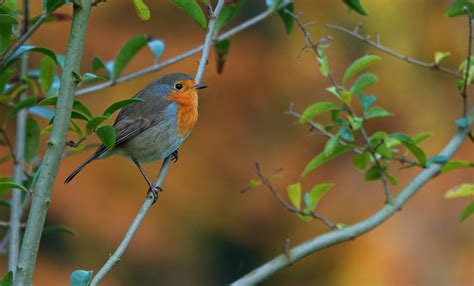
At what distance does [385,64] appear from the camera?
17.5ft

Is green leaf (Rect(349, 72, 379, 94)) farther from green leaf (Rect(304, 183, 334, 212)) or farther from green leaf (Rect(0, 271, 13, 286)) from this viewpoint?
green leaf (Rect(0, 271, 13, 286))

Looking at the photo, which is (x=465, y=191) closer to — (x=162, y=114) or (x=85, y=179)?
(x=162, y=114)

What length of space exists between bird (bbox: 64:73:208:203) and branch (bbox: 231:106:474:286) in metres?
1.06

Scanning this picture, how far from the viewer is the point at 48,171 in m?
1.32

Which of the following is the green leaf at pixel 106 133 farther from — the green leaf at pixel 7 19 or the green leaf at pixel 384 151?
the green leaf at pixel 384 151

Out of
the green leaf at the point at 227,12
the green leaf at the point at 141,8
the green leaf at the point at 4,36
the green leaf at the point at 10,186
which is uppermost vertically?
the green leaf at the point at 4,36

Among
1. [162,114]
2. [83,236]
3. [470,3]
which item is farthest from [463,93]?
[83,236]

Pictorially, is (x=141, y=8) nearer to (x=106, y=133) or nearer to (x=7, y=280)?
(x=106, y=133)

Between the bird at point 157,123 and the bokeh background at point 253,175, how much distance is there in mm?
1725

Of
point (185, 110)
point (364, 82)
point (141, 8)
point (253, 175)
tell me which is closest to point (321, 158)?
point (364, 82)

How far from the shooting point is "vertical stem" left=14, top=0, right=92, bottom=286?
131 centimetres

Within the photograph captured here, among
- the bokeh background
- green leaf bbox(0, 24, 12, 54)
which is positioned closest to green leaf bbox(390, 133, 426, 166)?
green leaf bbox(0, 24, 12, 54)

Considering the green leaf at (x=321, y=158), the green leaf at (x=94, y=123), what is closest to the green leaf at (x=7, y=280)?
the green leaf at (x=94, y=123)

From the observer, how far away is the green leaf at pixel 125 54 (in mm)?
2410
